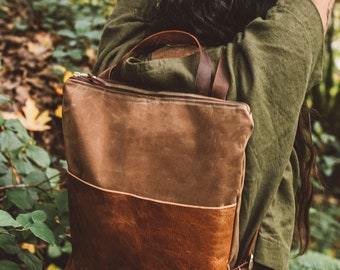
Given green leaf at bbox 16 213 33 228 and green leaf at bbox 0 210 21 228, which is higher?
green leaf at bbox 0 210 21 228

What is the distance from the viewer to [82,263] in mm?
1244

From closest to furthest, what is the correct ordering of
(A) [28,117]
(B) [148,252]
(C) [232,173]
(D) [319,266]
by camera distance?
(C) [232,173]
(B) [148,252]
(A) [28,117]
(D) [319,266]

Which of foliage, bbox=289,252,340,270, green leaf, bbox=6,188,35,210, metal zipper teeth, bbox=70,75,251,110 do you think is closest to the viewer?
metal zipper teeth, bbox=70,75,251,110

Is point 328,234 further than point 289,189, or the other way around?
point 328,234

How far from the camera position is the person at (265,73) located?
3.33 feet

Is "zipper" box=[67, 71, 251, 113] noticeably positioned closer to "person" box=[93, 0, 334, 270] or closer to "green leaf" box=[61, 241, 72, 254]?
"person" box=[93, 0, 334, 270]

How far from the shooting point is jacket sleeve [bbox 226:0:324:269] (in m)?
1.01

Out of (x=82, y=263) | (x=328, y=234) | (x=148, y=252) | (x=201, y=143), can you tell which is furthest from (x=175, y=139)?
(x=328, y=234)

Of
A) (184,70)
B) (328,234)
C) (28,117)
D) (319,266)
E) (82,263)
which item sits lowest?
(328,234)

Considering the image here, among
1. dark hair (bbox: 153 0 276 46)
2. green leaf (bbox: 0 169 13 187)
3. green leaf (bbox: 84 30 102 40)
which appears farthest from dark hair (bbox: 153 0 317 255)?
green leaf (bbox: 84 30 102 40)

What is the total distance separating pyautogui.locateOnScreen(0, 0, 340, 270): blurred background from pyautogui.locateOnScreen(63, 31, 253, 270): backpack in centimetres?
25

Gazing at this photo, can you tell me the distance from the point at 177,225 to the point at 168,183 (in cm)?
11

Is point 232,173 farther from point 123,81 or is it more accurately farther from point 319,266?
point 319,266

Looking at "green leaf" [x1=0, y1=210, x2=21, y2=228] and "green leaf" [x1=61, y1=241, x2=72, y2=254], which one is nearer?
"green leaf" [x1=0, y1=210, x2=21, y2=228]
